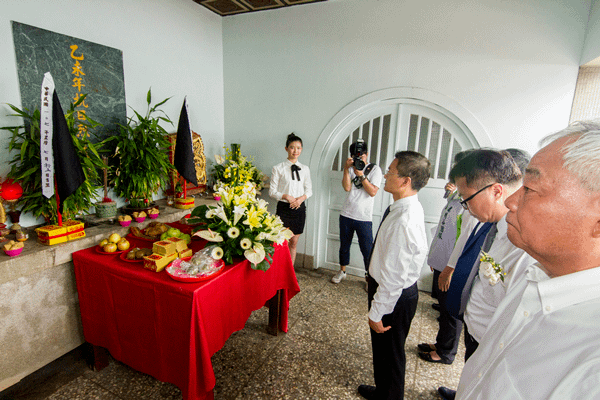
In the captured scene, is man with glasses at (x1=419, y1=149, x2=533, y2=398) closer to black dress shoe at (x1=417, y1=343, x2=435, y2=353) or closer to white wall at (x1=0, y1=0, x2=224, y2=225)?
black dress shoe at (x1=417, y1=343, x2=435, y2=353)

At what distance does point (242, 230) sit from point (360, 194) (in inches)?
77.8

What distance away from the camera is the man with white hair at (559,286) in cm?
61

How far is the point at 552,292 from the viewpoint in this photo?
698 mm

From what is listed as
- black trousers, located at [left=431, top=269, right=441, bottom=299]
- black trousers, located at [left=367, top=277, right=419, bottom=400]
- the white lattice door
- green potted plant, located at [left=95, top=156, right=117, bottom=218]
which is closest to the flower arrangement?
the white lattice door

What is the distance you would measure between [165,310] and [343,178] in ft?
8.54

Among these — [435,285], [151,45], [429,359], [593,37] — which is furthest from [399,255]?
[151,45]

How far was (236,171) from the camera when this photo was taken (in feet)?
12.7

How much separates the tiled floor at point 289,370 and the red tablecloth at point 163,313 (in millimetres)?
327

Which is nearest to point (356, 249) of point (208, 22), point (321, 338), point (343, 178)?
point (343, 178)

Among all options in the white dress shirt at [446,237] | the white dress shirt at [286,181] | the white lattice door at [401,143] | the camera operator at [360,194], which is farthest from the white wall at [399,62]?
the white dress shirt at [446,237]

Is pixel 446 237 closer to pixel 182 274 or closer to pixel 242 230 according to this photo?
pixel 242 230

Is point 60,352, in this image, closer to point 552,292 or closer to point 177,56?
point 552,292

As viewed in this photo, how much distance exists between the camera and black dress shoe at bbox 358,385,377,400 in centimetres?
206

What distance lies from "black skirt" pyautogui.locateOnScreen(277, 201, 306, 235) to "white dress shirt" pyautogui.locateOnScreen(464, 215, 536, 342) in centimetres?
245
